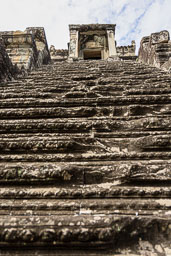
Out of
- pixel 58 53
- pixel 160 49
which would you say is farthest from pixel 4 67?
pixel 58 53

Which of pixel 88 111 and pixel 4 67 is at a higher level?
pixel 4 67

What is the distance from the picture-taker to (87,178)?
1216 millimetres

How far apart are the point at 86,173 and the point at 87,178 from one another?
0.03 meters

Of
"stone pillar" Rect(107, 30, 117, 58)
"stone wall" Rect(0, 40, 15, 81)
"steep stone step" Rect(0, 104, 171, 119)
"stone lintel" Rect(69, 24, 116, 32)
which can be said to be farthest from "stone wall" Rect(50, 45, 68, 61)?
"steep stone step" Rect(0, 104, 171, 119)

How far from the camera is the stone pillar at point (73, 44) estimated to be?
8672mm

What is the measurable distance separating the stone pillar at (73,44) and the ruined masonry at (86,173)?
685 centimetres

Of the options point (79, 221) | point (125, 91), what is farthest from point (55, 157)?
point (125, 91)

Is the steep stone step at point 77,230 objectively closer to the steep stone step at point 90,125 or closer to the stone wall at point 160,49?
the steep stone step at point 90,125

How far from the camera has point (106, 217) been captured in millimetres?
938

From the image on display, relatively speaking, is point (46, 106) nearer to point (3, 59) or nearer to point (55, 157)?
point (55, 157)

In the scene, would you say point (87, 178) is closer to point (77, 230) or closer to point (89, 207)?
point (89, 207)

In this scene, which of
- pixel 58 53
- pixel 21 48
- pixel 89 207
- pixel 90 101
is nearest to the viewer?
pixel 89 207

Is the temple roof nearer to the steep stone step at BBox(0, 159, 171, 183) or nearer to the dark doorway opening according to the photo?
the dark doorway opening

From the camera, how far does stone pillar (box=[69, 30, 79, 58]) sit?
8672 mm
